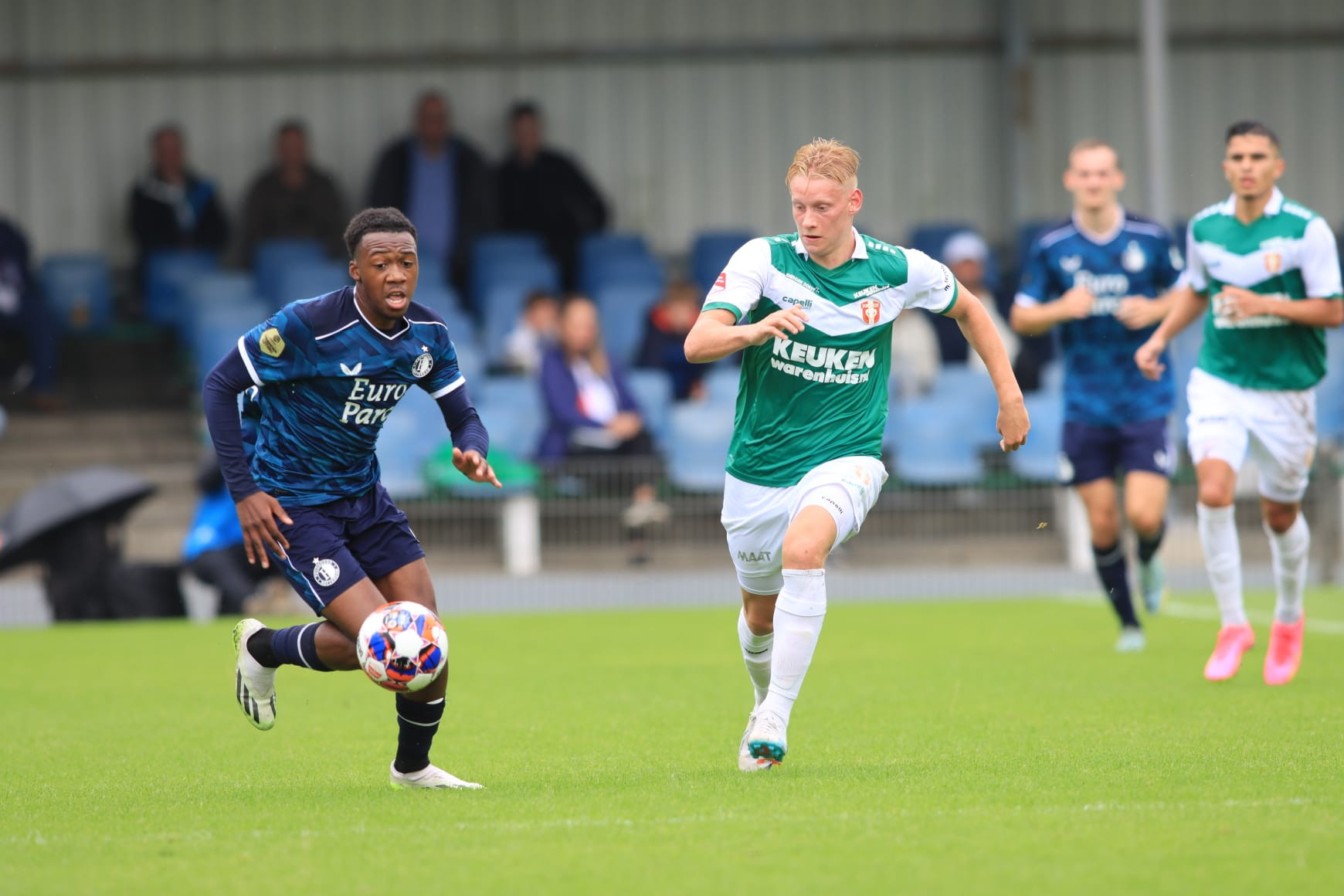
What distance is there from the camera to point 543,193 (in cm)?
2080

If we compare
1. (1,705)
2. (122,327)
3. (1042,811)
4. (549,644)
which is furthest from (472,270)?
(1042,811)

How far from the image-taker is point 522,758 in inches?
265

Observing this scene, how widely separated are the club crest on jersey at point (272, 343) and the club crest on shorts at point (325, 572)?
2.30ft

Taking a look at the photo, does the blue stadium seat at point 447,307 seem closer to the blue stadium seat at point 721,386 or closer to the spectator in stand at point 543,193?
the spectator in stand at point 543,193

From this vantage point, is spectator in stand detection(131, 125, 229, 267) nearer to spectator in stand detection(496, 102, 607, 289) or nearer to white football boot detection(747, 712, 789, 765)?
spectator in stand detection(496, 102, 607, 289)

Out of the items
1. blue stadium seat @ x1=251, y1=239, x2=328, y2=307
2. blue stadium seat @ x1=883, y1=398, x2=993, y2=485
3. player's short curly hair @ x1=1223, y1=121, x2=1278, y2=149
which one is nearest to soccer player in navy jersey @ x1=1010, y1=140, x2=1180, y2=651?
player's short curly hair @ x1=1223, y1=121, x2=1278, y2=149

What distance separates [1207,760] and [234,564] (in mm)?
9378

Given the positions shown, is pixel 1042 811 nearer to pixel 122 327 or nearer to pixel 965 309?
pixel 965 309

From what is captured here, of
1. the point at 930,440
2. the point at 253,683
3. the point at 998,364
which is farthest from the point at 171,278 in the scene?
the point at 998,364

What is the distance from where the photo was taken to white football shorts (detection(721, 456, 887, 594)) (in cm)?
627

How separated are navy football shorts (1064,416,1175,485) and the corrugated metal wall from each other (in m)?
13.4

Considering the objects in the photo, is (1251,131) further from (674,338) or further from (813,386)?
(674,338)

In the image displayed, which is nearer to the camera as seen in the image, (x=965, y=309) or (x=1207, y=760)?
(x=1207, y=760)

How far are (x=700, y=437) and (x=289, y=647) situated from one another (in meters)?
10.6
